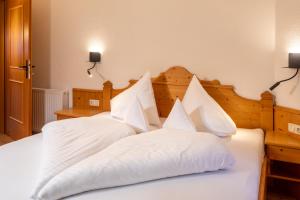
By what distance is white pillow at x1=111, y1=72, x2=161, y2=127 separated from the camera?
8.99 feet

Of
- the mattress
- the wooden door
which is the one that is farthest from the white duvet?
the wooden door

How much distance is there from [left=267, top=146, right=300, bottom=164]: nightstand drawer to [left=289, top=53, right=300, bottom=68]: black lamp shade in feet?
2.16

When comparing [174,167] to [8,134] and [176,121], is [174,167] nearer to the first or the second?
[176,121]

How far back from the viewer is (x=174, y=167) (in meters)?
1.50

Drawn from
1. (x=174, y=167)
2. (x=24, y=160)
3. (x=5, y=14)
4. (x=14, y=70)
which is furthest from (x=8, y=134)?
(x=174, y=167)

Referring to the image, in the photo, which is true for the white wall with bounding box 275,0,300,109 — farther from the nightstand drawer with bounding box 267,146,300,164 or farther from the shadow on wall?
the shadow on wall

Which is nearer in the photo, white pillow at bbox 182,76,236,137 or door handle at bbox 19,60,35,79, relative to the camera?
white pillow at bbox 182,76,236,137

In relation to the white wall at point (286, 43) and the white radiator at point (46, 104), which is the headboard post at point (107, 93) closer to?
the white radiator at point (46, 104)

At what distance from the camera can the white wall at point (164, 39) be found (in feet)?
8.64

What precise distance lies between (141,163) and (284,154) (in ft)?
4.29

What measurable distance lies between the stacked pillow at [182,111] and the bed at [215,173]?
17cm

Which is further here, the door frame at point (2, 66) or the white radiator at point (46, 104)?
the door frame at point (2, 66)

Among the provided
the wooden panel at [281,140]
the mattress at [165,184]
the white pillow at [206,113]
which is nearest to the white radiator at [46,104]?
the white pillow at [206,113]

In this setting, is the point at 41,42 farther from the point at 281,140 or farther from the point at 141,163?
the point at 281,140
